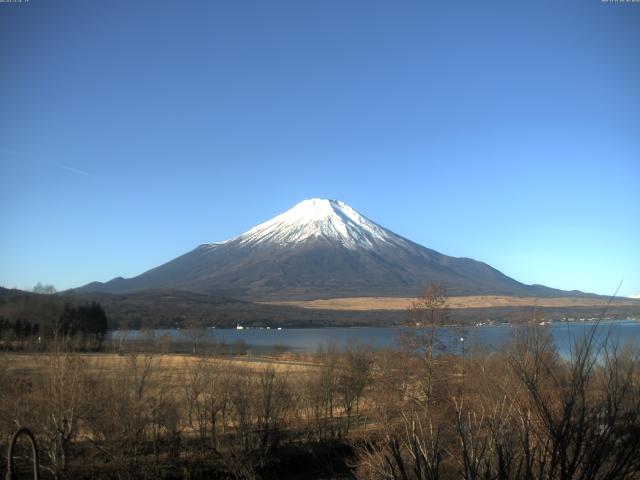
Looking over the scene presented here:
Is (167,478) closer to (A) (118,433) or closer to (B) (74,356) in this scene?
(A) (118,433)

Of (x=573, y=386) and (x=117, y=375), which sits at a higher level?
(x=573, y=386)

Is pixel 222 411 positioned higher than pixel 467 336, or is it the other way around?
pixel 467 336

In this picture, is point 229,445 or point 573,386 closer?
point 573,386

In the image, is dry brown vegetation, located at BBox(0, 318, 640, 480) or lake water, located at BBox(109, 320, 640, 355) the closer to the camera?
lake water, located at BBox(109, 320, 640, 355)

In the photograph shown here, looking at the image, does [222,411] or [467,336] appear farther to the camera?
[467,336]

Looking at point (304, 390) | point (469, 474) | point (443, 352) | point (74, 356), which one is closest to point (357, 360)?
point (304, 390)

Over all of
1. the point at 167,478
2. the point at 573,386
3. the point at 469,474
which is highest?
the point at 573,386

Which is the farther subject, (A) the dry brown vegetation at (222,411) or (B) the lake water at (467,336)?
(A) the dry brown vegetation at (222,411)

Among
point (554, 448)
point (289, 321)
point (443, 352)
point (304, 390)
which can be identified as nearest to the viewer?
point (554, 448)

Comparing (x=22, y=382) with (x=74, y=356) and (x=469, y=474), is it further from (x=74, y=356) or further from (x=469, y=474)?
(x=469, y=474)

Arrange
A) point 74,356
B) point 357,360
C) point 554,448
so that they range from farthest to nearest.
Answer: point 357,360
point 74,356
point 554,448
